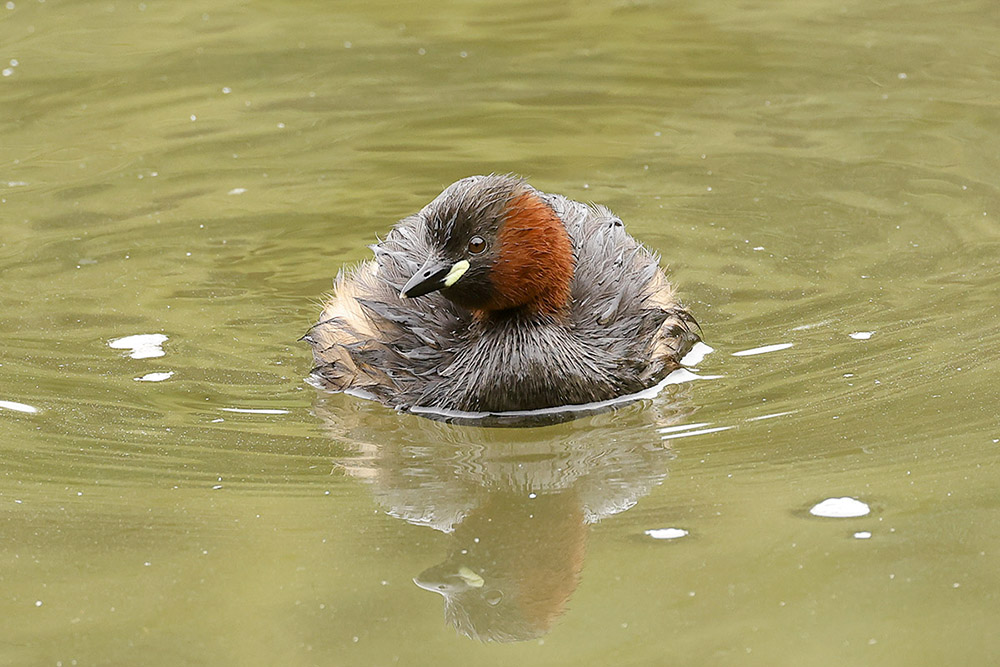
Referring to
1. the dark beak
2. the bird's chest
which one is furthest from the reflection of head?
the dark beak

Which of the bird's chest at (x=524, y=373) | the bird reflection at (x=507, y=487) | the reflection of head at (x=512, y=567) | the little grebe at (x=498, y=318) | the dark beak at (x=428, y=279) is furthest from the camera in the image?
the bird's chest at (x=524, y=373)

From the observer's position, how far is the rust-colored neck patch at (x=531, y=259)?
595 centimetres

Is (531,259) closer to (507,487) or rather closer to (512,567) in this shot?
(507,487)

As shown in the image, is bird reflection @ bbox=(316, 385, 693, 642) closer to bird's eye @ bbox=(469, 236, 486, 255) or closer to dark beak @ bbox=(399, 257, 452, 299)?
dark beak @ bbox=(399, 257, 452, 299)

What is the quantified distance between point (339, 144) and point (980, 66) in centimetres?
417

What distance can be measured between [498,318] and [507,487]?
897 millimetres

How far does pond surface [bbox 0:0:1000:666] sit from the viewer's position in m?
4.54

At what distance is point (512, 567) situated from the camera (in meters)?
4.85

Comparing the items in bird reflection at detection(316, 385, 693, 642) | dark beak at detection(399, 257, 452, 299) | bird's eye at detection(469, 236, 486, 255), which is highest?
bird's eye at detection(469, 236, 486, 255)

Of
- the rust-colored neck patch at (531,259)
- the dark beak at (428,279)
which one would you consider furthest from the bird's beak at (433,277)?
the rust-colored neck patch at (531,259)

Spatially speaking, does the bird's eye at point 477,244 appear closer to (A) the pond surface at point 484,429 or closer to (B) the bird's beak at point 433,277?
(B) the bird's beak at point 433,277

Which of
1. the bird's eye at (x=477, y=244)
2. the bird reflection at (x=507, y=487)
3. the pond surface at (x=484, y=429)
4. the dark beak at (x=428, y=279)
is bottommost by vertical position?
the bird reflection at (x=507, y=487)

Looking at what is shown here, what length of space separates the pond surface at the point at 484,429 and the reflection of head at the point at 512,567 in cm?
2

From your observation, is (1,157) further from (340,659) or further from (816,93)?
(340,659)
